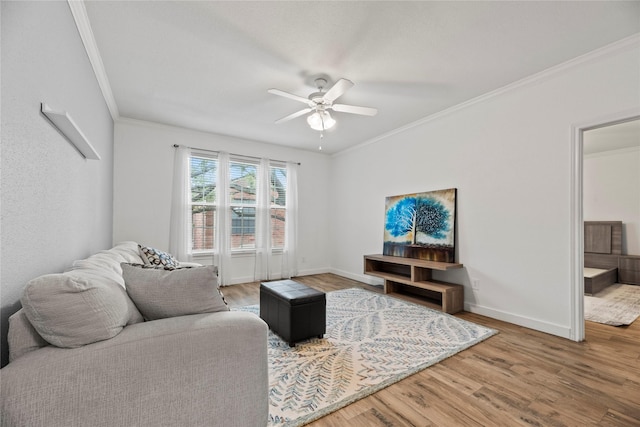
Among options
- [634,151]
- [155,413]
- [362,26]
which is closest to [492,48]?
[362,26]

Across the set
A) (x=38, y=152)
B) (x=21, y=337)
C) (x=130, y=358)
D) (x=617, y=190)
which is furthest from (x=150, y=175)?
(x=617, y=190)

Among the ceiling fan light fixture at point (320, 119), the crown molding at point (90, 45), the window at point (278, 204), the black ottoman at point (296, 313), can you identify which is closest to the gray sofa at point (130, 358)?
the black ottoman at point (296, 313)

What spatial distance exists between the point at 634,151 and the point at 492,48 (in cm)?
537

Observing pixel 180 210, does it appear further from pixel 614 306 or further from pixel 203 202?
pixel 614 306

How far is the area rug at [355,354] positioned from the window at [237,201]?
5.68 ft

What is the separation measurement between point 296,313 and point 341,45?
235cm

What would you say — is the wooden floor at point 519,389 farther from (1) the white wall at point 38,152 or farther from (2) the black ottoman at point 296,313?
(1) the white wall at point 38,152

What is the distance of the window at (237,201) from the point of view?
14.9 feet

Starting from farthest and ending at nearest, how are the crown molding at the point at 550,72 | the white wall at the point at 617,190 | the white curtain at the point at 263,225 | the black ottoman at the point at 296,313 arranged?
1. the white wall at the point at 617,190
2. the white curtain at the point at 263,225
3. the black ottoman at the point at 296,313
4. the crown molding at the point at 550,72

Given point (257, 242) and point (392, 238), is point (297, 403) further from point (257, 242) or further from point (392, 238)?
point (257, 242)

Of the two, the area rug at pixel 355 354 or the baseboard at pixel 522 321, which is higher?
the baseboard at pixel 522 321

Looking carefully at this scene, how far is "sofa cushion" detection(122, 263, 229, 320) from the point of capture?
1325 millimetres

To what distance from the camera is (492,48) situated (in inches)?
92.1

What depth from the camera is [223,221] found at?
15.2 feet
